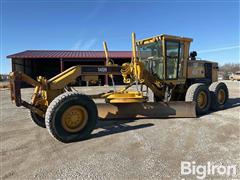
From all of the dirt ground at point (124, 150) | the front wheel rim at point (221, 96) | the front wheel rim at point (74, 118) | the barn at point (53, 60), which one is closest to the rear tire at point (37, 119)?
the dirt ground at point (124, 150)

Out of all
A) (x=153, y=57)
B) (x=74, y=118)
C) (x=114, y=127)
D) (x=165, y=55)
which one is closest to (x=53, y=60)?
(x=153, y=57)

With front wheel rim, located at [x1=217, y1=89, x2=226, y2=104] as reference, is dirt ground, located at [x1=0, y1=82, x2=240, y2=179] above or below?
below

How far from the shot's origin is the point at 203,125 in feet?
20.3

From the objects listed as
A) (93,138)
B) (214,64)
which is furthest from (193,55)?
(93,138)

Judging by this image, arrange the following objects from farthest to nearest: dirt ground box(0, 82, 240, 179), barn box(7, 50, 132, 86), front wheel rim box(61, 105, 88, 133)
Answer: barn box(7, 50, 132, 86), front wheel rim box(61, 105, 88, 133), dirt ground box(0, 82, 240, 179)

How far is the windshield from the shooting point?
→ 754 cm

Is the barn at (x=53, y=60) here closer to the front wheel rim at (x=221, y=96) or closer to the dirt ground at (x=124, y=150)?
the front wheel rim at (x=221, y=96)

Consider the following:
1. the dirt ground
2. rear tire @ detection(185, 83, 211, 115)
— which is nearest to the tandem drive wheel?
the dirt ground

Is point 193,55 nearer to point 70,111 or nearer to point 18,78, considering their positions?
point 70,111

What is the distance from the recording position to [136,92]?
6.85 meters

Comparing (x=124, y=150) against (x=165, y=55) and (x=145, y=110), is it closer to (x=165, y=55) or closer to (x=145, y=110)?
(x=145, y=110)

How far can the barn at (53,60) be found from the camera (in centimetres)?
2548

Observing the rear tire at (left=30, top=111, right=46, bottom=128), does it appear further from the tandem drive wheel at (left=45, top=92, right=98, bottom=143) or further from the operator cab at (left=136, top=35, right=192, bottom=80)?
the operator cab at (left=136, top=35, right=192, bottom=80)

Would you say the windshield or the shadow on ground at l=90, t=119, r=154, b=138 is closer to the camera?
the shadow on ground at l=90, t=119, r=154, b=138
